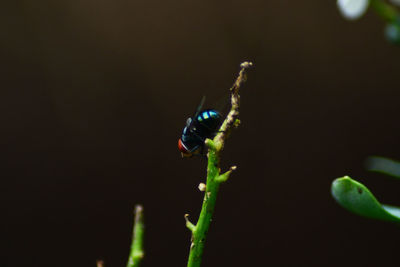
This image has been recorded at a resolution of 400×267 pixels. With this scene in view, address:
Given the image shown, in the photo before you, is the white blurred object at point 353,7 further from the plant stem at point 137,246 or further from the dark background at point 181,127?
the dark background at point 181,127

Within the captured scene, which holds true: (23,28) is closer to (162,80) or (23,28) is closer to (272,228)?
(162,80)

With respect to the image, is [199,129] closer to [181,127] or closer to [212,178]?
[212,178]

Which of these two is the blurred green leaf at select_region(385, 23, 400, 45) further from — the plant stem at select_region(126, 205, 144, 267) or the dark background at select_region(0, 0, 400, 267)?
the dark background at select_region(0, 0, 400, 267)

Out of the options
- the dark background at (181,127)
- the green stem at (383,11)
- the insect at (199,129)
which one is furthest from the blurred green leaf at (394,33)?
the dark background at (181,127)

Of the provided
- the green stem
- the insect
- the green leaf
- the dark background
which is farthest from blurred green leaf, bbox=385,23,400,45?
the dark background

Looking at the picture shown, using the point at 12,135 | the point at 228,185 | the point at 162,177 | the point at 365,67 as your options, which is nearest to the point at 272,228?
the point at 228,185

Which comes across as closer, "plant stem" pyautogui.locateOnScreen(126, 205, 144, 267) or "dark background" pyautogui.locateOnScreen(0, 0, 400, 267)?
"plant stem" pyautogui.locateOnScreen(126, 205, 144, 267)
